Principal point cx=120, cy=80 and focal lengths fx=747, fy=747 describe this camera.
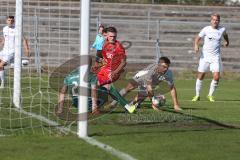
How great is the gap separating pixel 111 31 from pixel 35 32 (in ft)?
43.4

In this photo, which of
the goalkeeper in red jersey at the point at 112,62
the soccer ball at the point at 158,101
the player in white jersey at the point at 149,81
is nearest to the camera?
the goalkeeper in red jersey at the point at 112,62

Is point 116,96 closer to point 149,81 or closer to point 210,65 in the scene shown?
point 149,81

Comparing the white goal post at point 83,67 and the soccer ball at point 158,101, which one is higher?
the white goal post at point 83,67

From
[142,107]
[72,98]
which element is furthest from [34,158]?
[142,107]

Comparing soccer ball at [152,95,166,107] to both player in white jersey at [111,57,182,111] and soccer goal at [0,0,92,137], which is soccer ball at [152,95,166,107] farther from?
soccer goal at [0,0,92,137]

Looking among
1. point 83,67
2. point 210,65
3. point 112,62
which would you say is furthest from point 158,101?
point 83,67

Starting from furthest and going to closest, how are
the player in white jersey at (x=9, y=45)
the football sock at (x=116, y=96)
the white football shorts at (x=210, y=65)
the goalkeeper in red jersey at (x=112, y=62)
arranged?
1. the white football shorts at (x=210, y=65)
2. the player in white jersey at (x=9, y=45)
3. the goalkeeper in red jersey at (x=112, y=62)
4. the football sock at (x=116, y=96)

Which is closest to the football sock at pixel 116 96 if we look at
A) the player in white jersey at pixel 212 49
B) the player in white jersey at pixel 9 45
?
the player in white jersey at pixel 9 45

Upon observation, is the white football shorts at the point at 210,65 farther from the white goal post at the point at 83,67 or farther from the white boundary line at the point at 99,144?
the white goal post at the point at 83,67

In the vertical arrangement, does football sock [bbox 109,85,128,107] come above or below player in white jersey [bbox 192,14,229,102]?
below

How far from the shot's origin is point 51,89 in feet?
61.0

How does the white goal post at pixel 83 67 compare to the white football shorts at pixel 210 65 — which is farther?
the white football shorts at pixel 210 65

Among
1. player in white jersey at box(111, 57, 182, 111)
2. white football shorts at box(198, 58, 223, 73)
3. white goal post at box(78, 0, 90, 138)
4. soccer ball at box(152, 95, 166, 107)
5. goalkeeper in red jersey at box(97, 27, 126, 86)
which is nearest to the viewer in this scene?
white goal post at box(78, 0, 90, 138)

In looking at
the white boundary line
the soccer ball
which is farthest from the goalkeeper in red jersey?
the soccer ball
